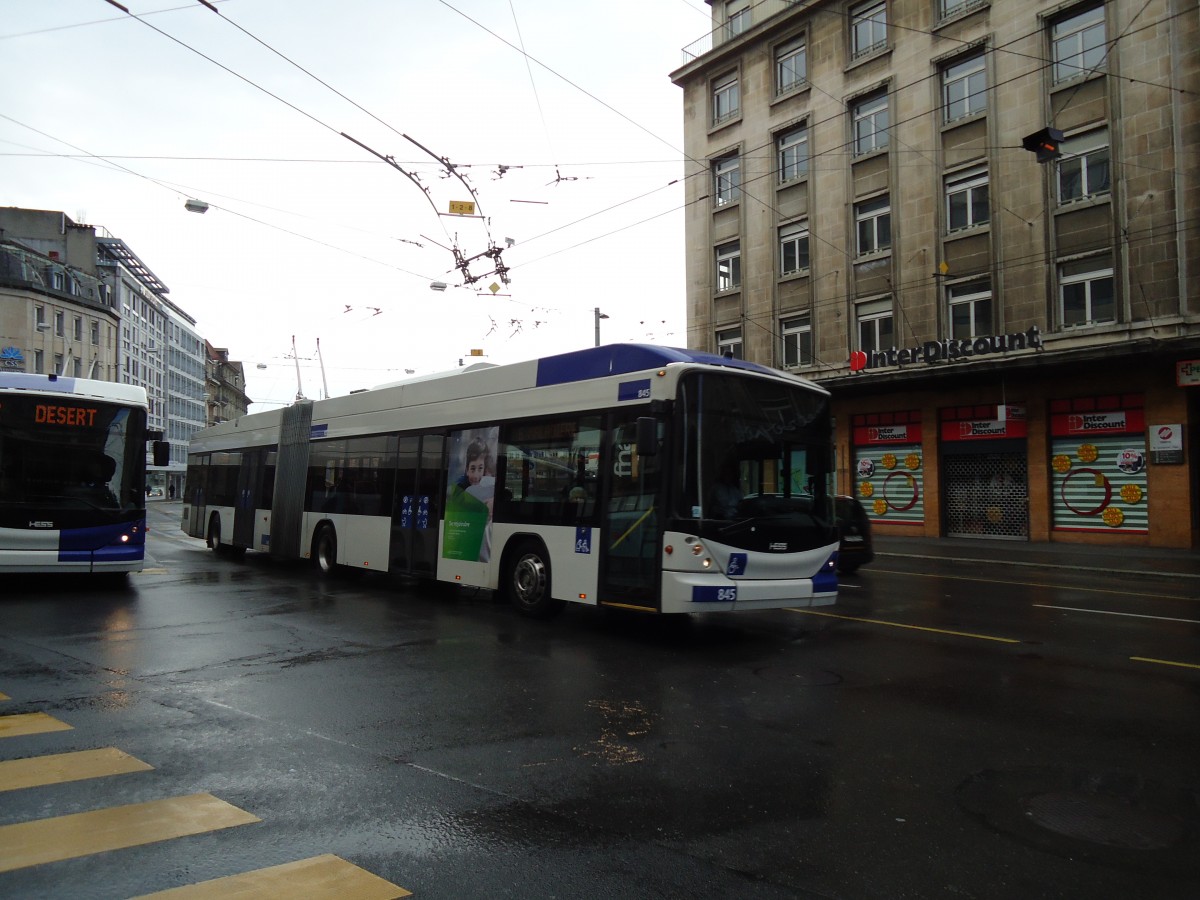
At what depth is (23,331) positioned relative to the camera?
65.2 metres

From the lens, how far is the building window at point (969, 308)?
24.1 m

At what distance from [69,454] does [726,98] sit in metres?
26.2

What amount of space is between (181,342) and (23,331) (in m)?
40.9

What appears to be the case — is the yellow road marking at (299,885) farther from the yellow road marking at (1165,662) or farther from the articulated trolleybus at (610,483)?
the yellow road marking at (1165,662)

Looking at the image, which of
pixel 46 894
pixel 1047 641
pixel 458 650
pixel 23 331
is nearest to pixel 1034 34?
pixel 1047 641

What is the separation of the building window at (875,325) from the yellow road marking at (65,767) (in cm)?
2424

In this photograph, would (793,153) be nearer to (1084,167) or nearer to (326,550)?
(1084,167)

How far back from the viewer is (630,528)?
9.00 metres

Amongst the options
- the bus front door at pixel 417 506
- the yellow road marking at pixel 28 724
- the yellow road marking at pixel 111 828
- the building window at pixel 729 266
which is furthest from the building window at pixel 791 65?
the yellow road marking at pixel 111 828

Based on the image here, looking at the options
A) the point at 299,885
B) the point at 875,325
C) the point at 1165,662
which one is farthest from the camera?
the point at 875,325

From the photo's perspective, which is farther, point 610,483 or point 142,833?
point 610,483

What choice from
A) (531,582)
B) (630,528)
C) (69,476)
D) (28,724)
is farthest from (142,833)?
(69,476)

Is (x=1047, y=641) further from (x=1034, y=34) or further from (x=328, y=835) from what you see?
(x=1034, y=34)

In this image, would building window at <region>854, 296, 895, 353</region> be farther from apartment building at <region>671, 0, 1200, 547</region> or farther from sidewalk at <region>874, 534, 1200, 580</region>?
sidewalk at <region>874, 534, 1200, 580</region>
